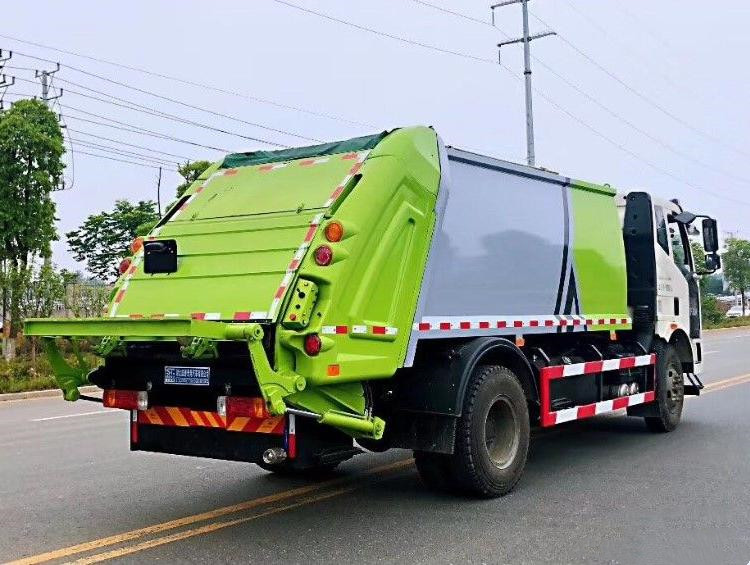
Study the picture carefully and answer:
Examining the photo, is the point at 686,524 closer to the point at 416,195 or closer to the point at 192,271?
the point at 416,195

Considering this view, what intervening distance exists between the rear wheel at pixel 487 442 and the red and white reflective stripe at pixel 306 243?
1.66 metres

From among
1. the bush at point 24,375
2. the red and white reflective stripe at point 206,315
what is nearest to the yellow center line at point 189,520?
the red and white reflective stripe at point 206,315

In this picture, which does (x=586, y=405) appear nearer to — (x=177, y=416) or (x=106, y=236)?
(x=177, y=416)

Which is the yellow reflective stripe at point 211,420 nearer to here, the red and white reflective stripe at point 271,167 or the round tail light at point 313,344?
the round tail light at point 313,344

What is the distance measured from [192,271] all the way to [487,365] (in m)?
2.31

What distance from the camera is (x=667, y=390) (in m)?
9.50

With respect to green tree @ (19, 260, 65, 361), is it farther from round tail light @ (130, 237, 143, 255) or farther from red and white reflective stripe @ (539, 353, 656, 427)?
red and white reflective stripe @ (539, 353, 656, 427)

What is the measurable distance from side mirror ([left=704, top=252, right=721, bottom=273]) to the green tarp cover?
5.75 m

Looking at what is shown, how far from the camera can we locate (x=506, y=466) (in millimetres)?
6473

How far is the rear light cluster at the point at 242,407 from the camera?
17.0ft

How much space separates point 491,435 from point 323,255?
220 centimetres

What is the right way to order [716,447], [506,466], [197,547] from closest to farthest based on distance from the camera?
[197,547], [506,466], [716,447]

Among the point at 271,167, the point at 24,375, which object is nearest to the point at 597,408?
the point at 271,167

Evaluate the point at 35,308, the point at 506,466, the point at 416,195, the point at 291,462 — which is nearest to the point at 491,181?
the point at 416,195
